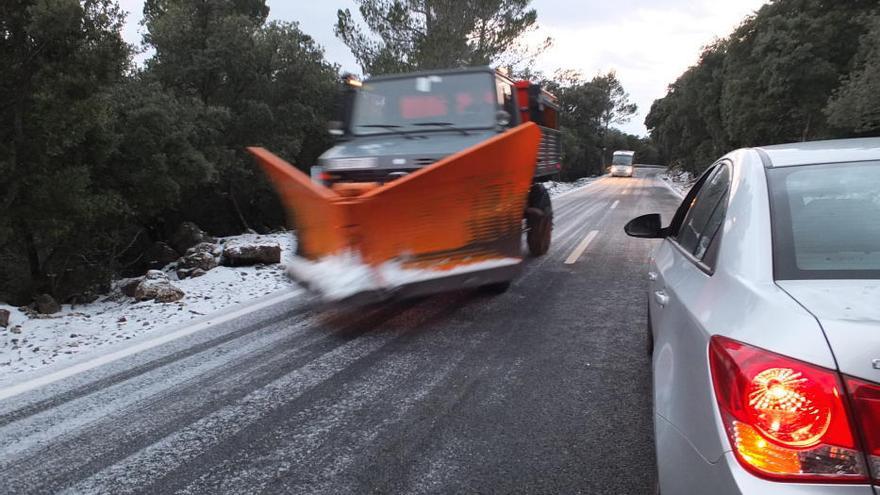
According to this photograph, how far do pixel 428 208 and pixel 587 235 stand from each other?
24.3 ft

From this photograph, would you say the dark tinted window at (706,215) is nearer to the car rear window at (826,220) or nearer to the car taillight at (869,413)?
the car rear window at (826,220)

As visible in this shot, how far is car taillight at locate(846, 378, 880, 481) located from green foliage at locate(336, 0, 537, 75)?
25.8 metres

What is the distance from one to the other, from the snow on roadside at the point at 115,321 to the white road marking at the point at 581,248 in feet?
14.0

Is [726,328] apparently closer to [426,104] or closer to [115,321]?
[426,104]

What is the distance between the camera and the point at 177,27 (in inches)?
854

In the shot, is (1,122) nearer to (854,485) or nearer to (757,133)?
(854,485)

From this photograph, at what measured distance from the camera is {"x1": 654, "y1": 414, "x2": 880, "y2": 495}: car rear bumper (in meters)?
1.32

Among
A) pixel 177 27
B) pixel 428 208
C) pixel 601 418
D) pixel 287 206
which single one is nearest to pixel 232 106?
pixel 177 27

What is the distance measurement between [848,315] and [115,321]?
6.34m

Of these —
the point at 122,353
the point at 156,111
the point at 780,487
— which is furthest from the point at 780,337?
the point at 156,111

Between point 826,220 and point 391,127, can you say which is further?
point 391,127

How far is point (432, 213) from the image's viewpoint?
16.4 feet

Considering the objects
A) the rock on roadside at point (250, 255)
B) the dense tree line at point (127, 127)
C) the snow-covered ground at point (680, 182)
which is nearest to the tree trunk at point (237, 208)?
the dense tree line at point (127, 127)

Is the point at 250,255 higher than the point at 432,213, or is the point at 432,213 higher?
the point at 432,213
